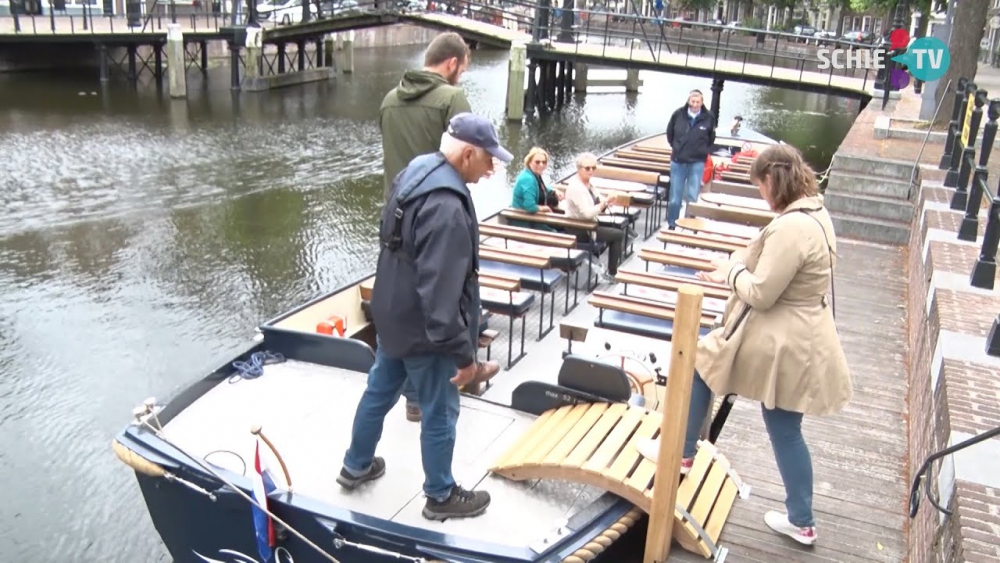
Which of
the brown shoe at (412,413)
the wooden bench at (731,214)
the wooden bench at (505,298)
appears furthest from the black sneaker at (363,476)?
the wooden bench at (731,214)

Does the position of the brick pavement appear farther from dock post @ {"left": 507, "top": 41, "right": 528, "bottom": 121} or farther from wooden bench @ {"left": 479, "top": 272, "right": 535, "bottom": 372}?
dock post @ {"left": 507, "top": 41, "right": 528, "bottom": 121}

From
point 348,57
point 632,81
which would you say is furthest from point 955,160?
point 348,57

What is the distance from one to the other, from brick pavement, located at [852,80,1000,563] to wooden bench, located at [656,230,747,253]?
1.46 metres

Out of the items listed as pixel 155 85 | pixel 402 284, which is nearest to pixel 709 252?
pixel 402 284

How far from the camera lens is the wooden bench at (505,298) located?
6660 mm

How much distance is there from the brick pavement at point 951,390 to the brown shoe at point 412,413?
2660 millimetres

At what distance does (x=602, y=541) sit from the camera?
4.20 meters

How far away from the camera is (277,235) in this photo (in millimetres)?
13695

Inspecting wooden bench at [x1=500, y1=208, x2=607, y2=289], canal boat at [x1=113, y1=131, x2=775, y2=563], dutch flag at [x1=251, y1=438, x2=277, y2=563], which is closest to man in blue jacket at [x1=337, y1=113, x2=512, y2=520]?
canal boat at [x1=113, y1=131, x2=775, y2=563]

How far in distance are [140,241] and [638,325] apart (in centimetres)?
898

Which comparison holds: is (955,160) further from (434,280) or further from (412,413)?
(434,280)

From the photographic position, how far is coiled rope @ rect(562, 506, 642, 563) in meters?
4.16

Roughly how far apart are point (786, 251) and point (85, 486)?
5.87 m

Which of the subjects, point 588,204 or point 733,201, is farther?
point 733,201
